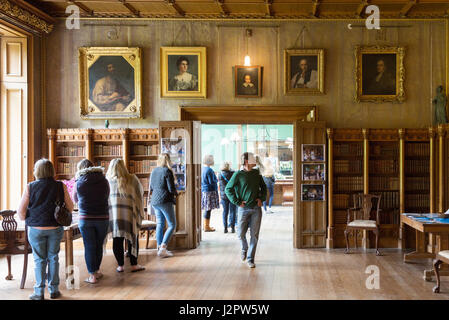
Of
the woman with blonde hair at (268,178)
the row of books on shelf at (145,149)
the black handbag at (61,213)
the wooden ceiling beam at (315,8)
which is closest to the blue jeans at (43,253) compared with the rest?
the black handbag at (61,213)

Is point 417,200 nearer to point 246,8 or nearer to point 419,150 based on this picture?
point 419,150

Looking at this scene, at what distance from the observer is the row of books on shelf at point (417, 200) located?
865 cm

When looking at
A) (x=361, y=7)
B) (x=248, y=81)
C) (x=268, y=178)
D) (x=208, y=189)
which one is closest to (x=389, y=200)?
(x=248, y=81)

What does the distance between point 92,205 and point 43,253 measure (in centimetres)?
85

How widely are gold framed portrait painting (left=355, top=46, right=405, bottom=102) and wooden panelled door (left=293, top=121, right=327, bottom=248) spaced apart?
119 centimetres

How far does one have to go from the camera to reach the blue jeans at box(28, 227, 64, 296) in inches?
204

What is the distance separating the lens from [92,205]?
18.9 feet

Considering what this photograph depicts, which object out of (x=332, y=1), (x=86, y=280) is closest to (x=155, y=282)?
(x=86, y=280)

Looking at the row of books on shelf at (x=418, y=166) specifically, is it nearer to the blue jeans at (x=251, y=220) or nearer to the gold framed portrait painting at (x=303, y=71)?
the gold framed portrait painting at (x=303, y=71)

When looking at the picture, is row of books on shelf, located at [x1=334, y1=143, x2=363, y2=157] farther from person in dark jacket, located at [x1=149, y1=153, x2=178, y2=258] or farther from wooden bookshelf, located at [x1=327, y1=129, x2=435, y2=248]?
person in dark jacket, located at [x1=149, y1=153, x2=178, y2=258]

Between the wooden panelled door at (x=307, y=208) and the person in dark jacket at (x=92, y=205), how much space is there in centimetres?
402

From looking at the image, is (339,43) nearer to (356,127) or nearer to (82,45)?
(356,127)

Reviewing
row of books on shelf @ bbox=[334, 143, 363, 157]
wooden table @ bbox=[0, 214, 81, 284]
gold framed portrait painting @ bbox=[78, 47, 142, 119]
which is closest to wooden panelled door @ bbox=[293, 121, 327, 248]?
row of books on shelf @ bbox=[334, 143, 363, 157]

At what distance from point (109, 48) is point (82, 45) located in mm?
585
